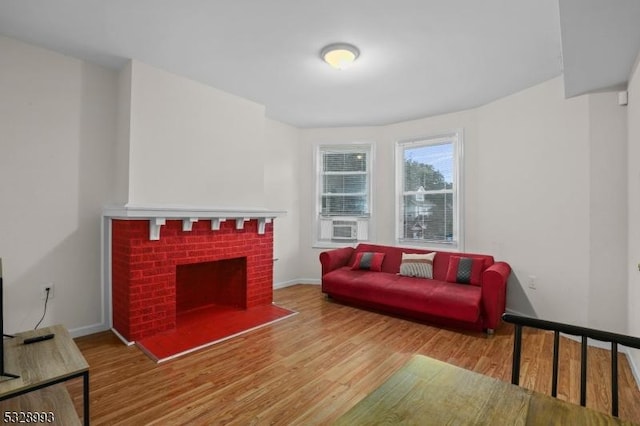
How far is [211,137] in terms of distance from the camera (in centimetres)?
351

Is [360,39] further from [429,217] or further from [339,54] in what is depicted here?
[429,217]

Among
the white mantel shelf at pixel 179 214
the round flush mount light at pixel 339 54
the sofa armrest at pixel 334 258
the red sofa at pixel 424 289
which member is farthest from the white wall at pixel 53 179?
the red sofa at pixel 424 289

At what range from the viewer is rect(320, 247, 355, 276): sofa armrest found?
14.1 ft

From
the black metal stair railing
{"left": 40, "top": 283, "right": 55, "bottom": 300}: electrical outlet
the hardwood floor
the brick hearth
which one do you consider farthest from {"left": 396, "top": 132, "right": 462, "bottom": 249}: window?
{"left": 40, "top": 283, "right": 55, "bottom": 300}: electrical outlet

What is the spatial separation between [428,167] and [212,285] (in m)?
3.47

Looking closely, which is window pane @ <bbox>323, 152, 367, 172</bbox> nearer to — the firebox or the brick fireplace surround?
the brick fireplace surround

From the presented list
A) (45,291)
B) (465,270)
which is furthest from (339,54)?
(45,291)

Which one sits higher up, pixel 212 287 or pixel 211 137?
pixel 211 137

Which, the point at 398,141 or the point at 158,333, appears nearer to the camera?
the point at 158,333

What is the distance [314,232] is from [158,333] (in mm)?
2721

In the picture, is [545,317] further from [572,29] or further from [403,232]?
[572,29]

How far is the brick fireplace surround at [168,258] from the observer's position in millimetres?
2807

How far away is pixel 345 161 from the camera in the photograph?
5.09 meters

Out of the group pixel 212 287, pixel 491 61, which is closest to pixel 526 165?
pixel 491 61
